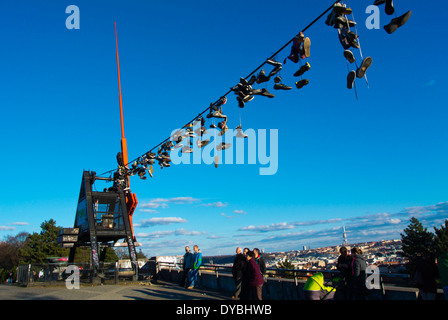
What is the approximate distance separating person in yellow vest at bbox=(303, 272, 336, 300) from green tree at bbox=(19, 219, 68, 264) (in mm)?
56559

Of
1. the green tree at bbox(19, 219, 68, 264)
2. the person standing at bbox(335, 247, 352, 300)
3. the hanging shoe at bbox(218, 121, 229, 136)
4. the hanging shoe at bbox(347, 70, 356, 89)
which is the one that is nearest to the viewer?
the hanging shoe at bbox(347, 70, 356, 89)

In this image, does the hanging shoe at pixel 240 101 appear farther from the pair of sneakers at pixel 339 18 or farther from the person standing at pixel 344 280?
the person standing at pixel 344 280

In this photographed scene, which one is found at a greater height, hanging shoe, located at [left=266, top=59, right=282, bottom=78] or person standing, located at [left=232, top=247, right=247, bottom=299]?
hanging shoe, located at [left=266, top=59, right=282, bottom=78]

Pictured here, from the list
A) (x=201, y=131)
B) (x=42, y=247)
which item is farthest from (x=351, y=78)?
(x=42, y=247)

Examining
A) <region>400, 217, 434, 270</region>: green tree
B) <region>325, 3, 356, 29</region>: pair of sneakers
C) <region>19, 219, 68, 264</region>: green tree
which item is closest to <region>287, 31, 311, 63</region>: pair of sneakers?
<region>325, 3, 356, 29</region>: pair of sneakers

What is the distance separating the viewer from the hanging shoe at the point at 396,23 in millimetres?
4918

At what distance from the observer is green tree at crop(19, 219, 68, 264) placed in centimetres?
5416

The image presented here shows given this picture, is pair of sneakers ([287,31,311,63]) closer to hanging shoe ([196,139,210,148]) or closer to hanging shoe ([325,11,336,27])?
hanging shoe ([325,11,336,27])

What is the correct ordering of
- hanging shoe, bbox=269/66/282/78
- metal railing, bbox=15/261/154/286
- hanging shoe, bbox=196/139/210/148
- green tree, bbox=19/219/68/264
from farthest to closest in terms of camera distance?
green tree, bbox=19/219/68/264 < metal railing, bbox=15/261/154/286 < hanging shoe, bbox=196/139/210/148 < hanging shoe, bbox=269/66/282/78

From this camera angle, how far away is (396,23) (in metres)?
5.00

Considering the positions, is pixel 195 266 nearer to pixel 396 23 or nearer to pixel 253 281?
pixel 253 281
